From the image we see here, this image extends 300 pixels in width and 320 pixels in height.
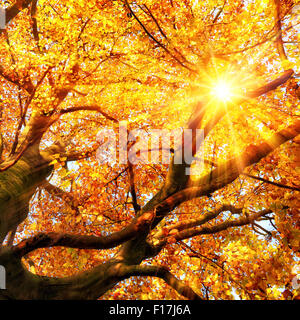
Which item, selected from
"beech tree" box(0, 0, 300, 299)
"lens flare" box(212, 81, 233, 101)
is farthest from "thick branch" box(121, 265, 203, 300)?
"lens flare" box(212, 81, 233, 101)

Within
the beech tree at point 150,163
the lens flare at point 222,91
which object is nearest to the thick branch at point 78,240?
the beech tree at point 150,163

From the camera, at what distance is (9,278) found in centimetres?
305

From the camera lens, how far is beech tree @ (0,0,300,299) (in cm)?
339

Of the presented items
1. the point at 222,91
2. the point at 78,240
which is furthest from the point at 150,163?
the point at 78,240

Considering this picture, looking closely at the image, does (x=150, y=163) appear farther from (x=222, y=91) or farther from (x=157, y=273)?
(x=157, y=273)

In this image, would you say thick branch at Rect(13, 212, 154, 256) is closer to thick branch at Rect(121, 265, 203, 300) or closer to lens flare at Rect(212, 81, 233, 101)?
thick branch at Rect(121, 265, 203, 300)

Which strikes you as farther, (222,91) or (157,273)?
(222,91)

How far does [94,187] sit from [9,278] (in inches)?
164

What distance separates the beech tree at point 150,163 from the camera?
3.39 metres

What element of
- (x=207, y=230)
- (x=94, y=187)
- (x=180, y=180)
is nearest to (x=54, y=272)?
(x=94, y=187)

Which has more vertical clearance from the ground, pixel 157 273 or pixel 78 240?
pixel 78 240

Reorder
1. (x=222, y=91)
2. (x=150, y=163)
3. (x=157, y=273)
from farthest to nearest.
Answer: (x=150, y=163), (x=222, y=91), (x=157, y=273)

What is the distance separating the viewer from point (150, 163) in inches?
289
